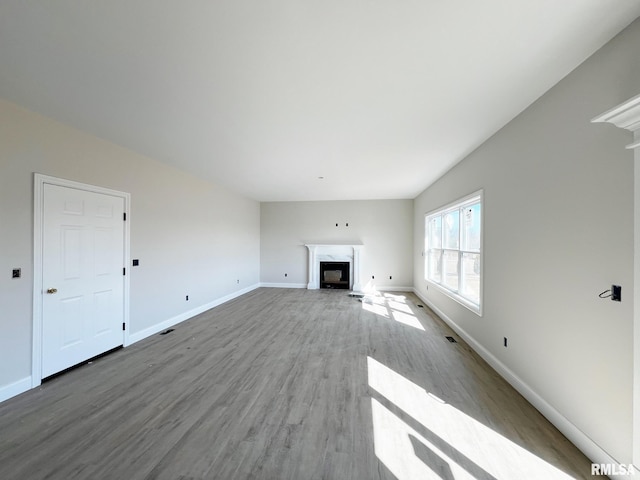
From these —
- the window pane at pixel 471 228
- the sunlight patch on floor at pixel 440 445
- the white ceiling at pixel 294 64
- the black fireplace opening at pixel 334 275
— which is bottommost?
the sunlight patch on floor at pixel 440 445

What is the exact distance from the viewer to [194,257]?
4.68m

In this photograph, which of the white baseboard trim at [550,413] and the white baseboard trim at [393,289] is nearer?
the white baseboard trim at [550,413]

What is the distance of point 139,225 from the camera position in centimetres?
354

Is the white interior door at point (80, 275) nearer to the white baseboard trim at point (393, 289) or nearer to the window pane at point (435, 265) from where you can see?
the window pane at point (435, 265)

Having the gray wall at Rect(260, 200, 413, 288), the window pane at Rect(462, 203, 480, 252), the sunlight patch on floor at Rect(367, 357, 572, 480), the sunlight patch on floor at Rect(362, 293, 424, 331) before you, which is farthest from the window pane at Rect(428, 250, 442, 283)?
the sunlight patch on floor at Rect(367, 357, 572, 480)

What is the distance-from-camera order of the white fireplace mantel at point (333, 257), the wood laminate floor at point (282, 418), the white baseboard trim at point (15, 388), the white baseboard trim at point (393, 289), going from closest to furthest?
the wood laminate floor at point (282, 418), the white baseboard trim at point (15, 388), the white baseboard trim at point (393, 289), the white fireplace mantel at point (333, 257)

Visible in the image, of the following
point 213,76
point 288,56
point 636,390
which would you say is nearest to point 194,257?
point 213,76

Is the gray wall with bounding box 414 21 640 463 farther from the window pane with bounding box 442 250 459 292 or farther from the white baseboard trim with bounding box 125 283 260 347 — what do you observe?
the white baseboard trim with bounding box 125 283 260 347

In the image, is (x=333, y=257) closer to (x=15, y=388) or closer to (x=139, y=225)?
(x=139, y=225)

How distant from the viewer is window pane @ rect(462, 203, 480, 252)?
3.42 m

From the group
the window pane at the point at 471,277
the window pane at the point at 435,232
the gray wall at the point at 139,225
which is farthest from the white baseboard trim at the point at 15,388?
the window pane at the point at 435,232

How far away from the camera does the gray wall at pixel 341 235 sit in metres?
7.11

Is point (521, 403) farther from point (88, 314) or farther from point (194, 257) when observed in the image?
point (194, 257)

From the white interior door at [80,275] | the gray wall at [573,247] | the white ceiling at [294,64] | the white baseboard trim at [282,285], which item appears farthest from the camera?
the white baseboard trim at [282,285]
